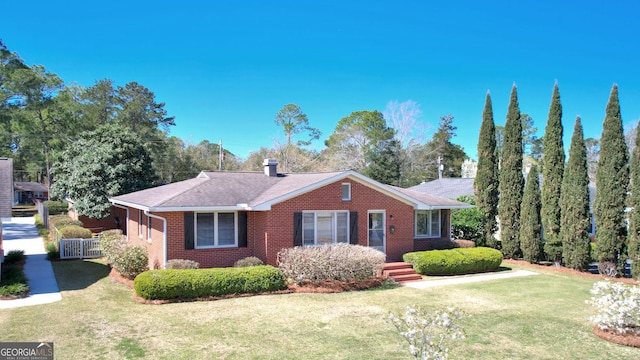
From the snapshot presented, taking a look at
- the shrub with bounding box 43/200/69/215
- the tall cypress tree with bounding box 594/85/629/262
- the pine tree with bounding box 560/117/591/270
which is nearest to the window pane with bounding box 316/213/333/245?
the pine tree with bounding box 560/117/591/270

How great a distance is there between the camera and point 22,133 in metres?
41.8

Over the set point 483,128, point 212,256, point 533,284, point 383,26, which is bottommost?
point 533,284

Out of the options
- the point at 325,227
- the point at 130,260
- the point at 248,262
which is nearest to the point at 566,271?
the point at 325,227

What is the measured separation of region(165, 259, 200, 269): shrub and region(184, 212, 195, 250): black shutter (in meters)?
0.72

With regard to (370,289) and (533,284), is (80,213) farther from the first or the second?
(533,284)

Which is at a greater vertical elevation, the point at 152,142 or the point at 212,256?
the point at 152,142

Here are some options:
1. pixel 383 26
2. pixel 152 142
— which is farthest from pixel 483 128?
pixel 152 142

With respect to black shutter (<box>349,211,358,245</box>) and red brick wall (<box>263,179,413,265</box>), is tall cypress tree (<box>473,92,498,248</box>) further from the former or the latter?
black shutter (<box>349,211,358,245</box>)

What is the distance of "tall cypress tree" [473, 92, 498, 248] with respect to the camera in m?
23.2

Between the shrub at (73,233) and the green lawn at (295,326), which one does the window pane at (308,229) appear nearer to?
the green lawn at (295,326)

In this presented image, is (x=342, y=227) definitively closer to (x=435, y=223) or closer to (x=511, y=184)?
(x=435, y=223)

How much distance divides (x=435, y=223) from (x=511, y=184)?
15.6 ft

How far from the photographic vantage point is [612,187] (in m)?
18.0

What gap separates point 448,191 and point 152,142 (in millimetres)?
30163
